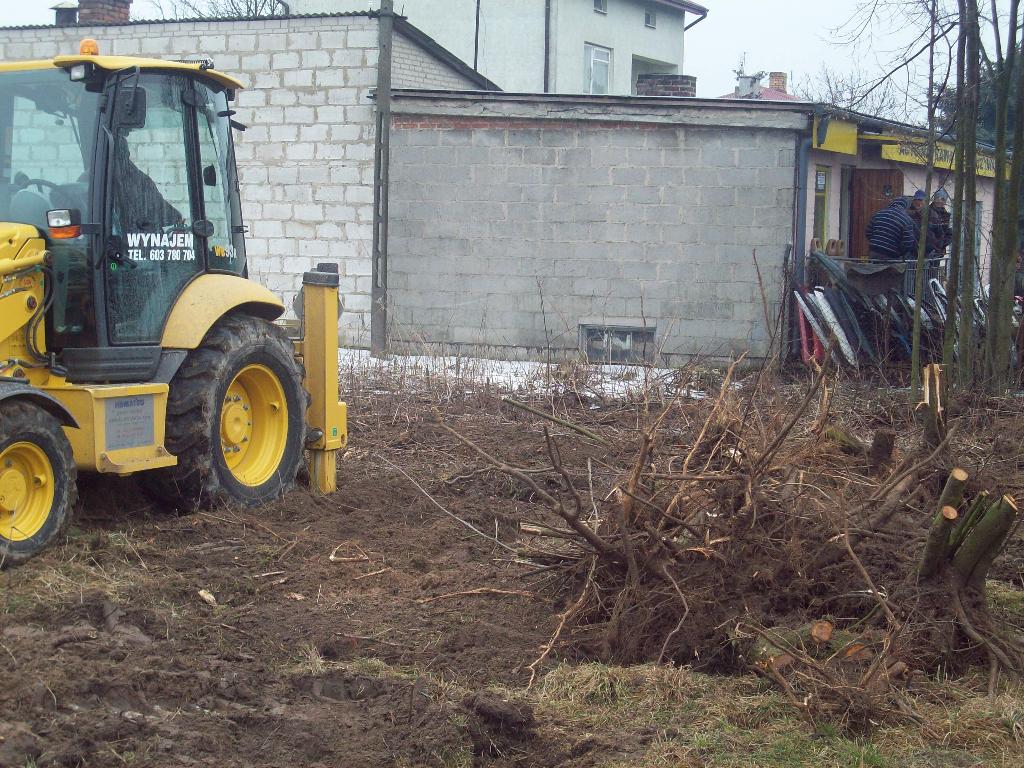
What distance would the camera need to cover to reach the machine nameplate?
6082mm

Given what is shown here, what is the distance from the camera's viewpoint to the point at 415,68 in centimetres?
1605

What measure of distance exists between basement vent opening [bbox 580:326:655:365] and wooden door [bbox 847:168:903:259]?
4.50m

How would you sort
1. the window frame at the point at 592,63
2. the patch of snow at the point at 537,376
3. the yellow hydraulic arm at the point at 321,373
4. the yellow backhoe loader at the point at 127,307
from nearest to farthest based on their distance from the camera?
the yellow backhoe loader at the point at 127,307 < the yellow hydraulic arm at the point at 321,373 < the patch of snow at the point at 537,376 < the window frame at the point at 592,63

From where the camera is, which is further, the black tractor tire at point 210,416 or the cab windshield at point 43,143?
the black tractor tire at point 210,416

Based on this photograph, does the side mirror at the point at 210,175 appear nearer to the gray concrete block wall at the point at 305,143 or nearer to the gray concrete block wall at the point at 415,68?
the gray concrete block wall at the point at 305,143

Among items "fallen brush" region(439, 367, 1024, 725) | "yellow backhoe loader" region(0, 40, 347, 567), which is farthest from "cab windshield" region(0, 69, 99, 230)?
"fallen brush" region(439, 367, 1024, 725)

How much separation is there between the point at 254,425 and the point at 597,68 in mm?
26390

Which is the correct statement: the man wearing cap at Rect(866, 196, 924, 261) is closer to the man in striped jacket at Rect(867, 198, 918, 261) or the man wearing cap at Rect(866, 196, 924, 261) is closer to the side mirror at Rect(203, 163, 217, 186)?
the man in striped jacket at Rect(867, 198, 918, 261)

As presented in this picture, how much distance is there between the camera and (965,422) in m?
9.70

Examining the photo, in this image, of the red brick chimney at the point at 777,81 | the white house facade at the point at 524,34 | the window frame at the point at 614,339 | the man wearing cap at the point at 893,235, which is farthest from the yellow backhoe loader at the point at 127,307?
the red brick chimney at the point at 777,81

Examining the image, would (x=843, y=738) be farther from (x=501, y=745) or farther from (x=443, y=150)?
(x=443, y=150)

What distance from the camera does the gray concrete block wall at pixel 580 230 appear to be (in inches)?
556

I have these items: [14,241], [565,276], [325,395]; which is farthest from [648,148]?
[14,241]

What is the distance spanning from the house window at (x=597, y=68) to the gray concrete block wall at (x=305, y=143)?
16836 mm
